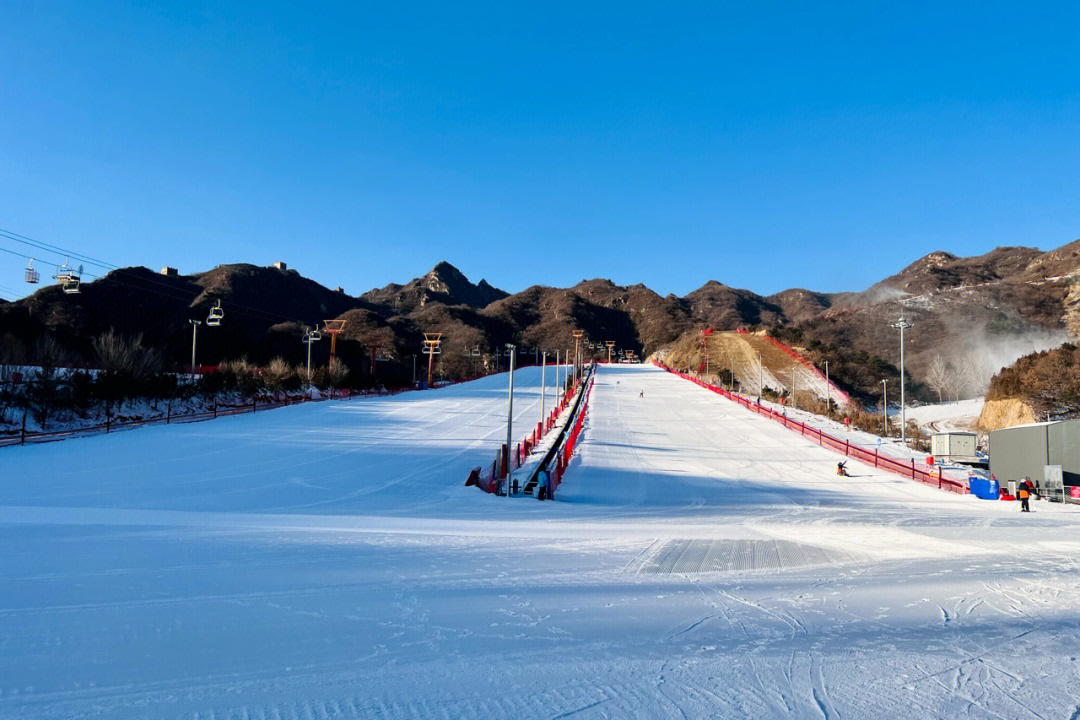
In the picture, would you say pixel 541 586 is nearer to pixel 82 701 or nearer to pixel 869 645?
pixel 869 645

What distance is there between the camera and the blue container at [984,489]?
2183 centimetres

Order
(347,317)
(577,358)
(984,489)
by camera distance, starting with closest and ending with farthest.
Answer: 1. (984,489)
2. (577,358)
3. (347,317)

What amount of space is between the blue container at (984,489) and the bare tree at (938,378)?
6460 centimetres

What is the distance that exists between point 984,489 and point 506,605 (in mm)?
21311

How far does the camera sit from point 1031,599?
26.0ft

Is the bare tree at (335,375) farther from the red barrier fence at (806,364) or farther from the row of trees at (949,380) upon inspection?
the row of trees at (949,380)

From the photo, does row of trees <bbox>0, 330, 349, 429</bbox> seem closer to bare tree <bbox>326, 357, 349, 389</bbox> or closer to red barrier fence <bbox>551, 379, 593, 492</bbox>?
bare tree <bbox>326, 357, 349, 389</bbox>

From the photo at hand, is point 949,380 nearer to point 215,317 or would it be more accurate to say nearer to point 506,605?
point 215,317

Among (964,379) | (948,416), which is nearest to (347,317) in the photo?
Result: (964,379)

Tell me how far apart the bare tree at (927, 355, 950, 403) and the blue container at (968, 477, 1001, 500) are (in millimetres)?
64596

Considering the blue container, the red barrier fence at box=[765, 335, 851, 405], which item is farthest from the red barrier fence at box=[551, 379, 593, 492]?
the red barrier fence at box=[765, 335, 851, 405]

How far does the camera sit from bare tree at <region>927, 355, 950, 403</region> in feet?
268

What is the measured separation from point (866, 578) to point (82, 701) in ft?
28.6

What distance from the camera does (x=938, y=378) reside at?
3253 inches
